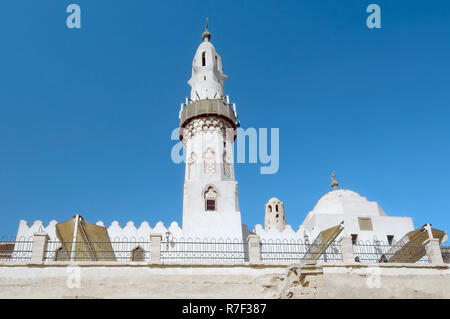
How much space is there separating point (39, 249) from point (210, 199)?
7.66 meters

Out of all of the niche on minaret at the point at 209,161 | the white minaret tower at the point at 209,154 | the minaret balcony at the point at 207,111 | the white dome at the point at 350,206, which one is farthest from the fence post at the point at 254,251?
the minaret balcony at the point at 207,111

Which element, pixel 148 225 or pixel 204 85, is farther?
pixel 204 85

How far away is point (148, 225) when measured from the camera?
19844 millimetres

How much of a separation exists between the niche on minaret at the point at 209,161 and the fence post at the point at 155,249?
6698 millimetres

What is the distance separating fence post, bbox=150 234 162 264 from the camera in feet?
43.4

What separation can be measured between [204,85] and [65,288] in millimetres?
13502

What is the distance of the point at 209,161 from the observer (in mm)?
20203

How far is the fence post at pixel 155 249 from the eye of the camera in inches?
521

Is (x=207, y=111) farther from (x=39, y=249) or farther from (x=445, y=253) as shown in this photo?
(x=445, y=253)

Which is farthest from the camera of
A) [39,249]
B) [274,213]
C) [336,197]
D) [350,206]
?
[274,213]

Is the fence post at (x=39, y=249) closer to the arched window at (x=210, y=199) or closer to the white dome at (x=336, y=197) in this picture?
the arched window at (x=210, y=199)

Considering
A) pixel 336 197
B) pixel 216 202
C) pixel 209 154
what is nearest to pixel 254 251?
pixel 216 202
